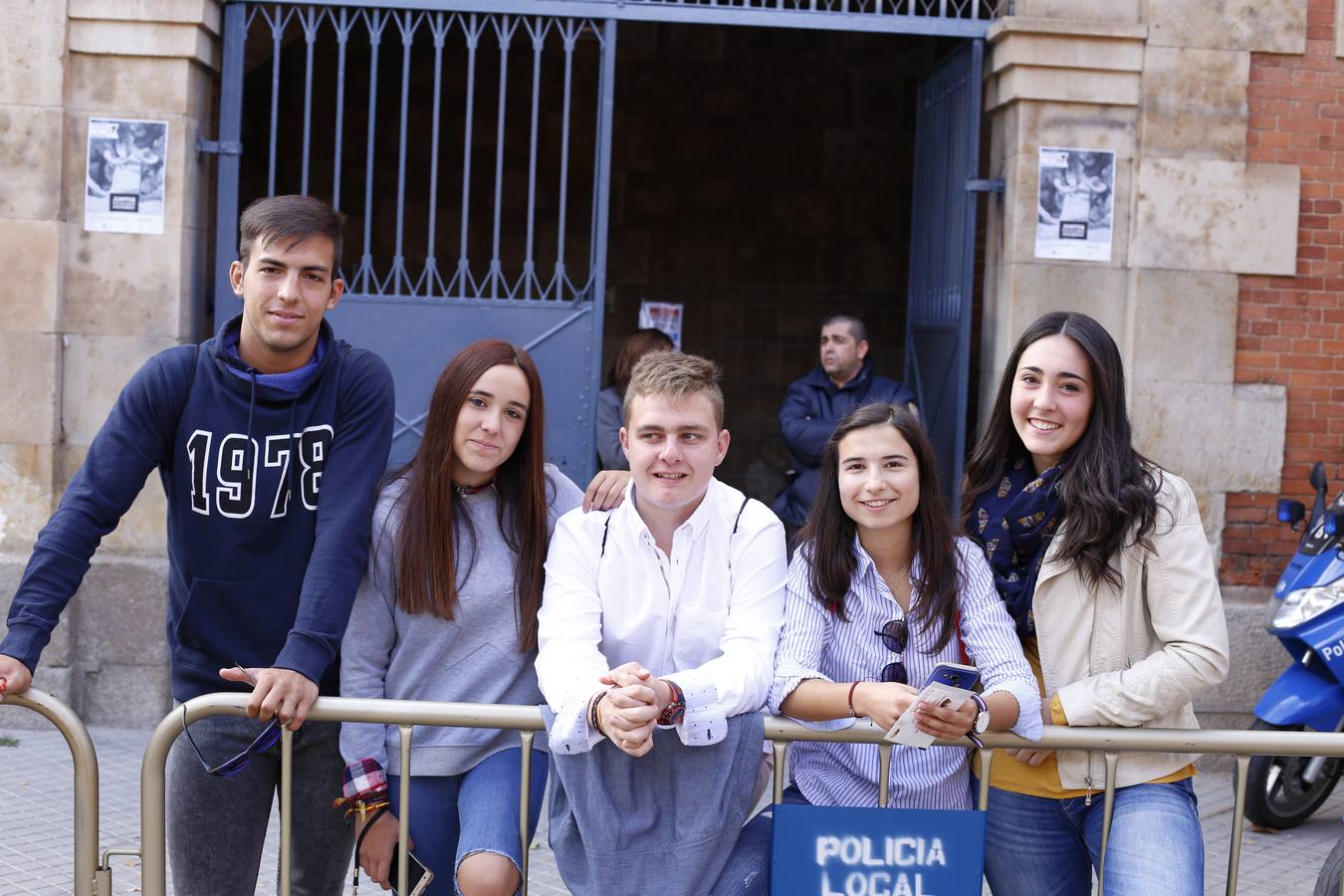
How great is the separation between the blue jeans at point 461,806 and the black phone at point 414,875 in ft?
0.06

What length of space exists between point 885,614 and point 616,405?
3.87 meters

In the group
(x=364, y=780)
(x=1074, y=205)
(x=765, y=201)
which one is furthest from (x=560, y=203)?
(x=364, y=780)

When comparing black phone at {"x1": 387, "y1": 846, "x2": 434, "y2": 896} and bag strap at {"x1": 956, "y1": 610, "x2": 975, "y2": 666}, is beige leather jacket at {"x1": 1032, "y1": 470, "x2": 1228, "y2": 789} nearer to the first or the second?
bag strap at {"x1": 956, "y1": 610, "x2": 975, "y2": 666}

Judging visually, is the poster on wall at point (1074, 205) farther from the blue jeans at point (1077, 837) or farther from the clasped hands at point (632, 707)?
the clasped hands at point (632, 707)

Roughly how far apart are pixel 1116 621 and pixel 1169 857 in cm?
48

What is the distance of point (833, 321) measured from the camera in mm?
7133

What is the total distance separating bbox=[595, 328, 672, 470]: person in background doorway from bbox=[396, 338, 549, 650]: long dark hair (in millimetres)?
3215

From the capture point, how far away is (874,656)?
2990mm

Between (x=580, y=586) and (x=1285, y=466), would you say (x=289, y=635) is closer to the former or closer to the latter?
(x=580, y=586)

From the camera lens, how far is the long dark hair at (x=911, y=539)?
298 centimetres

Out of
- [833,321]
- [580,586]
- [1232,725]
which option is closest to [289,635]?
[580,586]

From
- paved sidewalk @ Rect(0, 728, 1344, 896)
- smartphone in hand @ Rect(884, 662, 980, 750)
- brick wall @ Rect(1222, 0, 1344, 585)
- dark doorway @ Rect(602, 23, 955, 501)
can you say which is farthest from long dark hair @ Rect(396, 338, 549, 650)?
dark doorway @ Rect(602, 23, 955, 501)

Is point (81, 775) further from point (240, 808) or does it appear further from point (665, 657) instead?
point (665, 657)

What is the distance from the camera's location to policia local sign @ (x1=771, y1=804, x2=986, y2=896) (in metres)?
2.86
